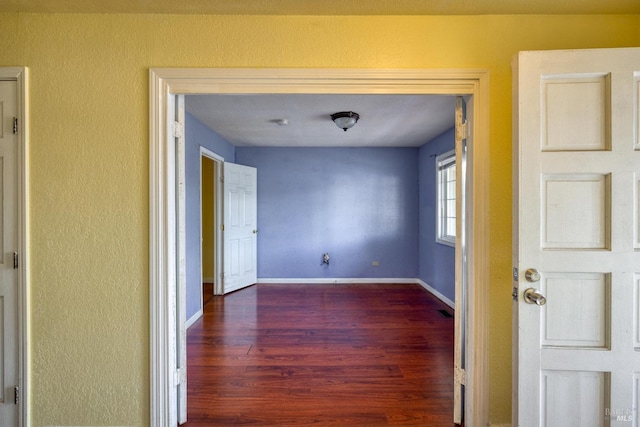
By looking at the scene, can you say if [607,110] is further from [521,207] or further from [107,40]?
[107,40]

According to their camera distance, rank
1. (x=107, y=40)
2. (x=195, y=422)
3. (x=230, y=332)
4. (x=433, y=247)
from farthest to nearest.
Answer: (x=433, y=247), (x=230, y=332), (x=195, y=422), (x=107, y=40)

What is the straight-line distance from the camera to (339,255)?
532cm

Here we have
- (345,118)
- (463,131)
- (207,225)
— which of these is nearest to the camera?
(463,131)

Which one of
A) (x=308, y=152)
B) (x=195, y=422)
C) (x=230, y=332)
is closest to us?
(x=195, y=422)

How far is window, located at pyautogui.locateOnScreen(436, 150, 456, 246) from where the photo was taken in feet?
14.4

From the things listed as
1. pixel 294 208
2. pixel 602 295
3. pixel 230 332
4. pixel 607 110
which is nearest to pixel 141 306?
pixel 230 332

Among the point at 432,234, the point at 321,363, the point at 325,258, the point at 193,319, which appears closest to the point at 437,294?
the point at 432,234

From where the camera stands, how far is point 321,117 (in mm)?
3533

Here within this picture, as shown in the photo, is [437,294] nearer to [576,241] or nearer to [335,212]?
[335,212]

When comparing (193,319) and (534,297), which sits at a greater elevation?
(534,297)

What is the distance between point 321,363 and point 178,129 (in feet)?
6.79

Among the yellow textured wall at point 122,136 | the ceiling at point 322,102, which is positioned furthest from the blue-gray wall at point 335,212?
the yellow textured wall at point 122,136

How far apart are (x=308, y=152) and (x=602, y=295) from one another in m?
4.42

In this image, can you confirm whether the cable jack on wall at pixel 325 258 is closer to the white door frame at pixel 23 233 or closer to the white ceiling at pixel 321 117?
the white ceiling at pixel 321 117
